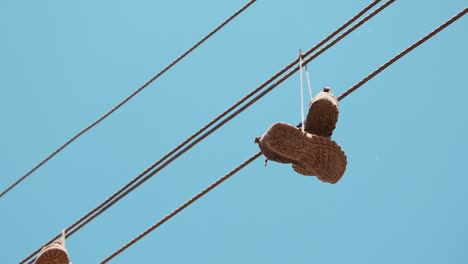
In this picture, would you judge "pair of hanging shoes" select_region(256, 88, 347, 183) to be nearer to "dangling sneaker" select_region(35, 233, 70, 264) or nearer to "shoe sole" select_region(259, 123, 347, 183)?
"shoe sole" select_region(259, 123, 347, 183)

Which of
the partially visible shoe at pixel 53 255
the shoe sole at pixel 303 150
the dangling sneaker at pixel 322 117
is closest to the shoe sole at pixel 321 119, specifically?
the dangling sneaker at pixel 322 117

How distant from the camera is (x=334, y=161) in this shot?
5.71 meters

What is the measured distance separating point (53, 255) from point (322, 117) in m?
2.02

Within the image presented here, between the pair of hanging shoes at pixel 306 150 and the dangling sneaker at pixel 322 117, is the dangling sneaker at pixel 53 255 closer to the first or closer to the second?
the pair of hanging shoes at pixel 306 150

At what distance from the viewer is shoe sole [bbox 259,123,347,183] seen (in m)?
5.64

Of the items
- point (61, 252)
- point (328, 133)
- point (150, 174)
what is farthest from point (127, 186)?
point (328, 133)

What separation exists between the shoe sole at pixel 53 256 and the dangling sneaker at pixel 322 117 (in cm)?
185

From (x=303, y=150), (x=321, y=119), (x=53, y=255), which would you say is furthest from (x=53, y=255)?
(x=321, y=119)

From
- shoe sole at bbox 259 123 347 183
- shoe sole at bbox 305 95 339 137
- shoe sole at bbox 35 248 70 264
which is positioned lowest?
shoe sole at bbox 259 123 347 183

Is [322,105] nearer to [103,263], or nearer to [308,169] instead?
[308,169]

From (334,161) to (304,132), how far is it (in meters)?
0.25

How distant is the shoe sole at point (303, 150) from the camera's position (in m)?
5.64

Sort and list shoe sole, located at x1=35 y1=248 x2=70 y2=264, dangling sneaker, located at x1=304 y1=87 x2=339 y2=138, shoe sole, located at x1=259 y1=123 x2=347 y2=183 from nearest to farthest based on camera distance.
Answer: shoe sole, located at x1=259 y1=123 x2=347 y2=183 → dangling sneaker, located at x1=304 y1=87 x2=339 y2=138 → shoe sole, located at x1=35 y1=248 x2=70 y2=264

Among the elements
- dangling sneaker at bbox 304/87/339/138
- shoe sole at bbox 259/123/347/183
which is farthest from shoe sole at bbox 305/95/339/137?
shoe sole at bbox 259/123/347/183
